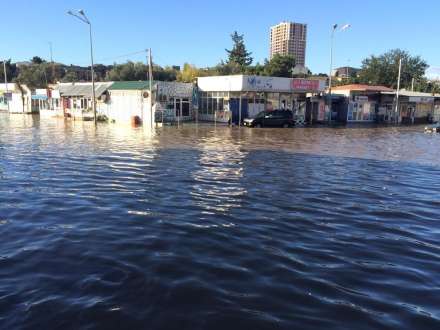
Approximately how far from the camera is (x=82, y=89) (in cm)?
4806

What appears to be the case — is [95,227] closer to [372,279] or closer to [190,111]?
[372,279]

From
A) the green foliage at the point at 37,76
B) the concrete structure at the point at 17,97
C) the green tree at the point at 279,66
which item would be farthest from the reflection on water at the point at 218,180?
the green foliage at the point at 37,76

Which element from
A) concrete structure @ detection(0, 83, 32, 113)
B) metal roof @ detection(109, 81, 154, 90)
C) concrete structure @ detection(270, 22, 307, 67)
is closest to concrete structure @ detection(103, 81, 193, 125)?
metal roof @ detection(109, 81, 154, 90)

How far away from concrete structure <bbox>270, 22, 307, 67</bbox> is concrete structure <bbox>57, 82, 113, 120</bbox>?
114556 millimetres

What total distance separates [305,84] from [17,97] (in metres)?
43.9

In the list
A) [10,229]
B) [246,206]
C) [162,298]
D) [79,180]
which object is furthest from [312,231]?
[79,180]

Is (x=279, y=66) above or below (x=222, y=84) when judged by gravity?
above

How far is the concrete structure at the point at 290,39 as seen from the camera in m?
155

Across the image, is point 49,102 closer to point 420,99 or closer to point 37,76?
point 37,76

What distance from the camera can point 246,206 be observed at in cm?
965

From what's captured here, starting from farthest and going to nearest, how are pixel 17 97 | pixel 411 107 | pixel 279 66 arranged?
1. pixel 279 66
2. pixel 17 97
3. pixel 411 107

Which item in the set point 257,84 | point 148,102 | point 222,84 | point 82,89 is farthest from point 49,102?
point 257,84

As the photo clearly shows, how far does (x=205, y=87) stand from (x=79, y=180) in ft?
107

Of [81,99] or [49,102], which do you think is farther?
[49,102]
